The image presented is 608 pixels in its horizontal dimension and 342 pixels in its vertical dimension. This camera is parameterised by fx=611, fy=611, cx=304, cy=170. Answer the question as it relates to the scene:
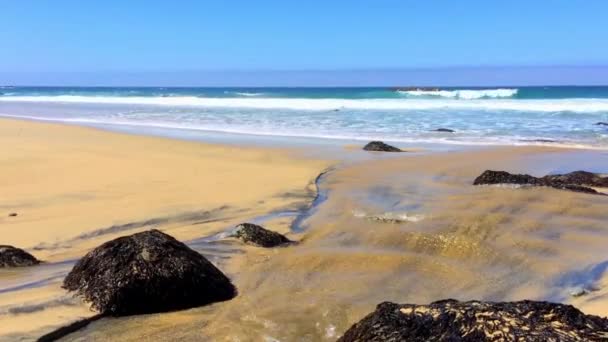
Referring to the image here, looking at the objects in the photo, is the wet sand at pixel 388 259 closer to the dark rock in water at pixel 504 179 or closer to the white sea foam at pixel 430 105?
the dark rock in water at pixel 504 179

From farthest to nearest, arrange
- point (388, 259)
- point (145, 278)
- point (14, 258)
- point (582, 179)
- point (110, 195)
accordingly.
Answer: point (582, 179) < point (110, 195) < point (388, 259) < point (14, 258) < point (145, 278)

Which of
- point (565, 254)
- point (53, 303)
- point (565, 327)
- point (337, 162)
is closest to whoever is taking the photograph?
point (565, 327)

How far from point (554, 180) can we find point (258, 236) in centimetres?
494

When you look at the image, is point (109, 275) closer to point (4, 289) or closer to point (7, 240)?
point (4, 289)

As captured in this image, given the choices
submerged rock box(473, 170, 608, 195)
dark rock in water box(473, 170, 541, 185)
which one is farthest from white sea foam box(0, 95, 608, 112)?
dark rock in water box(473, 170, 541, 185)

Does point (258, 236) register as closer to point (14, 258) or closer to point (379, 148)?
point (14, 258)

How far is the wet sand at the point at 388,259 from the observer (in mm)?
3705

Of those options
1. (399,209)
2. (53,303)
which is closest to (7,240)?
(53,303)

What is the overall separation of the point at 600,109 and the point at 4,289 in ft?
109

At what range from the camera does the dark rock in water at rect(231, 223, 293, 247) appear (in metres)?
5.51

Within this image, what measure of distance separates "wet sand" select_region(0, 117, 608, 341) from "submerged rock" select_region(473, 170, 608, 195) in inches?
11.0

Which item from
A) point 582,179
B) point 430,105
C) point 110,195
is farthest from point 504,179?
point 430,105

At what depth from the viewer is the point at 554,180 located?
8.55 m

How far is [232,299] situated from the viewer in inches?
161
